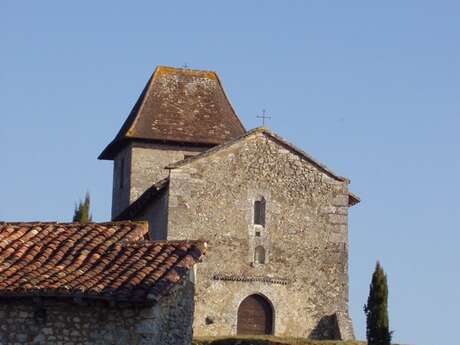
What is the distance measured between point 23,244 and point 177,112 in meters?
25.2

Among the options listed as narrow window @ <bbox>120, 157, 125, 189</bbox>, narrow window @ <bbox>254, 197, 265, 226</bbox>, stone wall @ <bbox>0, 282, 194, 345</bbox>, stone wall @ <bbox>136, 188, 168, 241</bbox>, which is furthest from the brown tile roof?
narrow window @ <bbox>120, 157, 125, 189</bbox>

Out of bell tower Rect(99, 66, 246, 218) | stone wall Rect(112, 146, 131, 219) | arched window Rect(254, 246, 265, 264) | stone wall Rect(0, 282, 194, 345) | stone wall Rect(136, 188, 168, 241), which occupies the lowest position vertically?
stone wall Rect(0, 282, 194, 345)

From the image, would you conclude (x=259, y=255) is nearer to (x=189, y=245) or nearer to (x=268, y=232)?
(x=268, y=232)

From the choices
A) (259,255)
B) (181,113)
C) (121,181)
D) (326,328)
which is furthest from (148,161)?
(326,328)

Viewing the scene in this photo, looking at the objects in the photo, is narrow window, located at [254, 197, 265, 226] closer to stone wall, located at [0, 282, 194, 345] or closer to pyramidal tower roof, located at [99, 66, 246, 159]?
pyramidal tower roof, located at [99, 66, 246, 159]

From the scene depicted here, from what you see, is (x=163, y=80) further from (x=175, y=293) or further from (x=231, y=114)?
(x=175, y=293)

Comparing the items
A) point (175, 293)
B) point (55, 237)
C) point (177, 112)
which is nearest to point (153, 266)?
point (175, 293)

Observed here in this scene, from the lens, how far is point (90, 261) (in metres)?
19.6

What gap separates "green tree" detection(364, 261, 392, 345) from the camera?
3497 cm

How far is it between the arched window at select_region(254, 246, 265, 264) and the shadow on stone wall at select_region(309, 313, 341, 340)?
2.60 m

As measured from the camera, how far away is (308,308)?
37.8 meters

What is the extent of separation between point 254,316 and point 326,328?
225 centimetres

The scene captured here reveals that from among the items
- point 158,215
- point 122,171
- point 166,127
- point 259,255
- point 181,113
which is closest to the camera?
point 259,255

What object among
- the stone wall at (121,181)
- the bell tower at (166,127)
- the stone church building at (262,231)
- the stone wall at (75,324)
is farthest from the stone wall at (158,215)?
the stone wall at (75,324)
